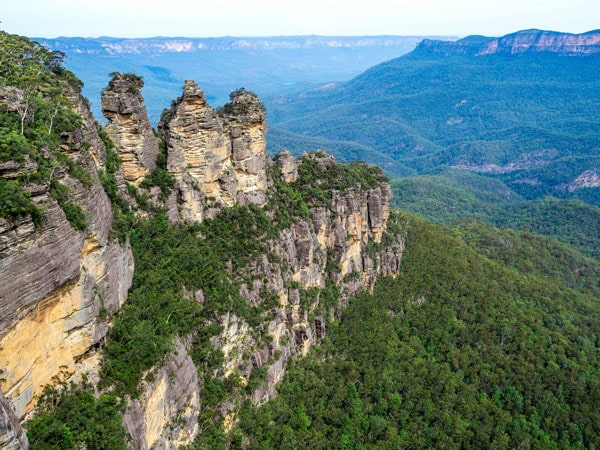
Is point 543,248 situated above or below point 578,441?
below

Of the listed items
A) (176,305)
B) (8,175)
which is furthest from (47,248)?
(176,305)

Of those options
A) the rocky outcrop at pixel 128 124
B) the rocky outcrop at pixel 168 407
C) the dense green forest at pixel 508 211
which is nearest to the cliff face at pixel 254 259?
the rocky outcrop at pixel 168 407

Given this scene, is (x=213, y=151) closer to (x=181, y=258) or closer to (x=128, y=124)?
(x=128, y=124)

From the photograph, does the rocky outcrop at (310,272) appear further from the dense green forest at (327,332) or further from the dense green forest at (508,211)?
the dense green forest at (508,211)

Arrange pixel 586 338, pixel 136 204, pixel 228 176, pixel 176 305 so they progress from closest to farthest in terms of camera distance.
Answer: pixel 176 305
pixel 136 204
pixel 228 176
pixel 586 338

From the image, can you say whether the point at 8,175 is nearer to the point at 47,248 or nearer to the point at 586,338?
the point at 47,248

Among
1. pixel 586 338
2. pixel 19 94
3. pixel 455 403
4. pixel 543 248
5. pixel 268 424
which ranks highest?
pixel 19 94

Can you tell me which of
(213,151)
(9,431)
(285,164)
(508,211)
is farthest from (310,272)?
(508,211)
